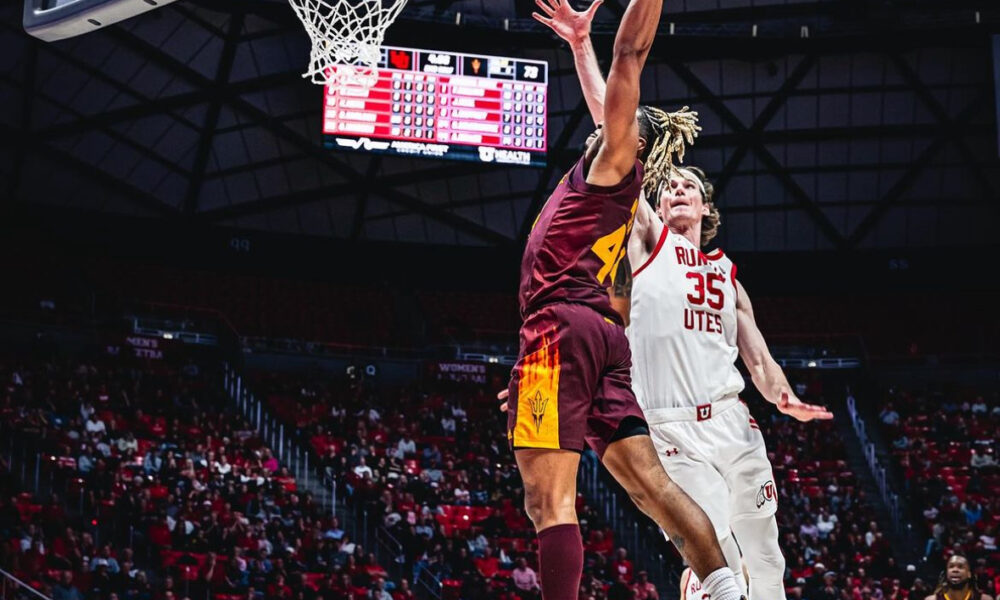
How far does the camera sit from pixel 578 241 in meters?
4.97

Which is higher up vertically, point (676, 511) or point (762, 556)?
point (676, 511)

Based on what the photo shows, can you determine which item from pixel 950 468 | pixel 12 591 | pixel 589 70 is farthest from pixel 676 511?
pixel 950 468

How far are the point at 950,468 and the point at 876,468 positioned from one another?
1550 mm

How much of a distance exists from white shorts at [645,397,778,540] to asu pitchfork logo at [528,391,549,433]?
1.31 m

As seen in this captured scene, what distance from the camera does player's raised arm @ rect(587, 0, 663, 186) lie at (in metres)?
4.62

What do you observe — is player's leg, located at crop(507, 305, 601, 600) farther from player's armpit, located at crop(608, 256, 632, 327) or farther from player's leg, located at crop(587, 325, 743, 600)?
player's armpit, located at crop(608, 256, 632, 327)

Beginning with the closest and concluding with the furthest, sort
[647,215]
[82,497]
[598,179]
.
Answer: [598,179]
[647,215]
[82,497]

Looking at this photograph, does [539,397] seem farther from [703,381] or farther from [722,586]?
[703,381]

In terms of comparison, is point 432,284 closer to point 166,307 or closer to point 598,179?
point 166,307

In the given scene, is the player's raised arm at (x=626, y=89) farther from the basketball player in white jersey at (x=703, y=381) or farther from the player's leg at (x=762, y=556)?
the player's leg at (x=762, y=556)

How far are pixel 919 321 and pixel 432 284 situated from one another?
13005 millimetres

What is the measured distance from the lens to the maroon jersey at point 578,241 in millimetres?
4926

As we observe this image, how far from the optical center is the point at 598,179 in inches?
192

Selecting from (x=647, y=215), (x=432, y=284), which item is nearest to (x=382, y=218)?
(x=432, y=284)
